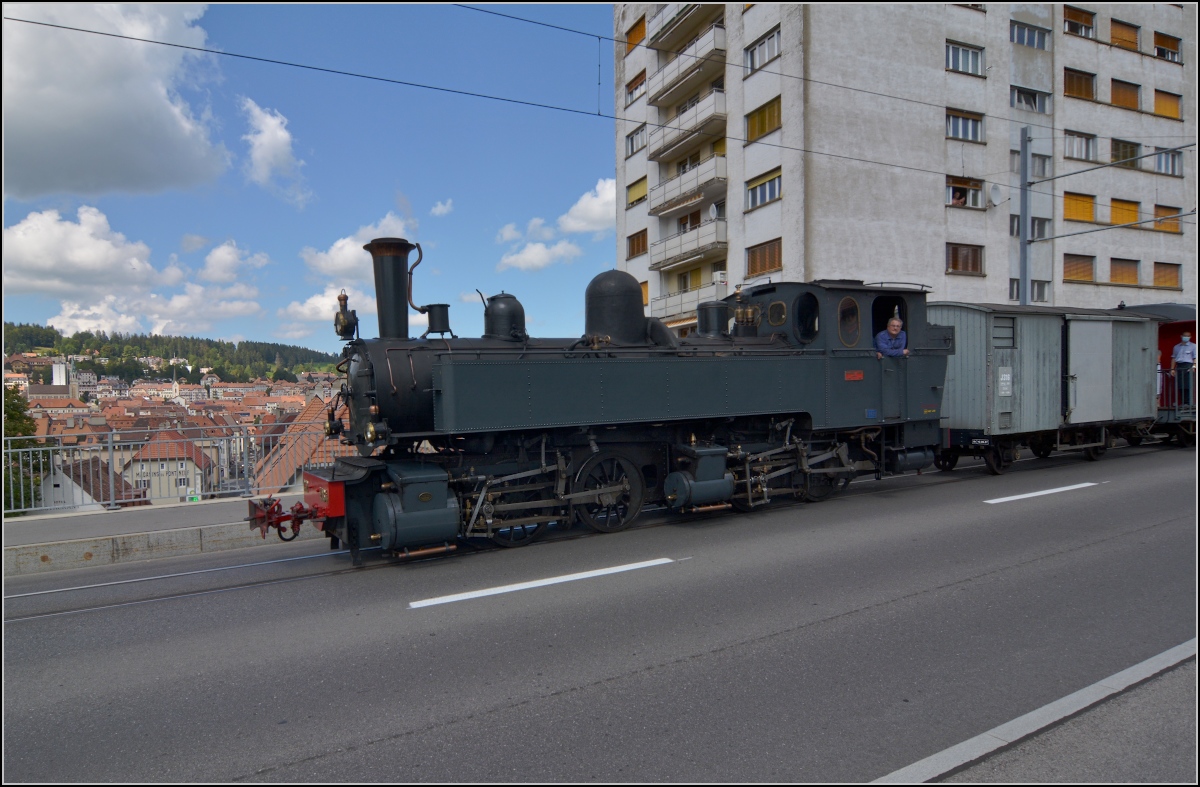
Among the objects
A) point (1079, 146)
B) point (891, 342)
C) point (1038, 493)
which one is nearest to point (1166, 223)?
point (1079, 146)

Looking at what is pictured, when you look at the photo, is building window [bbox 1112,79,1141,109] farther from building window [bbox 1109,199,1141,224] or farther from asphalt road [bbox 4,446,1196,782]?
asphalt road [bbox 4,446,1196,782]

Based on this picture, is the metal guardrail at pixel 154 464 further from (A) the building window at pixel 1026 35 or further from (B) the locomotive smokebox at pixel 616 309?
(A) the building window at pixel 1026 35

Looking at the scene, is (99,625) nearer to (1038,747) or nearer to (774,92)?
(1038,747)

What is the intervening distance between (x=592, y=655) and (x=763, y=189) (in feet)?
72.7

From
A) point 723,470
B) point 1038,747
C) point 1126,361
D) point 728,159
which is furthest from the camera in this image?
point 728,159

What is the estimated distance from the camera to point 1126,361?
43.6 feet

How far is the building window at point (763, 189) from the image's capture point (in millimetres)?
23047

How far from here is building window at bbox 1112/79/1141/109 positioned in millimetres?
28203

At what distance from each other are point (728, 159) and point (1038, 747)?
2476 centimetres

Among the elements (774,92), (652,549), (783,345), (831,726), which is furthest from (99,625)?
(774,92)

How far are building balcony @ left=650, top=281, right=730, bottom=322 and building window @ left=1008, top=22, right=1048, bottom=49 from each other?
563 inches

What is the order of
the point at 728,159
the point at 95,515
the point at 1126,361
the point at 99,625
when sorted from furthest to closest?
the point at 728,159, the point at 1126,361, the point at 95,515, the point at 99,625

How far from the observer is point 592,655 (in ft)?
13.8

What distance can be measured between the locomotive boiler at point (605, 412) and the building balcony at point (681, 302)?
1752cm
